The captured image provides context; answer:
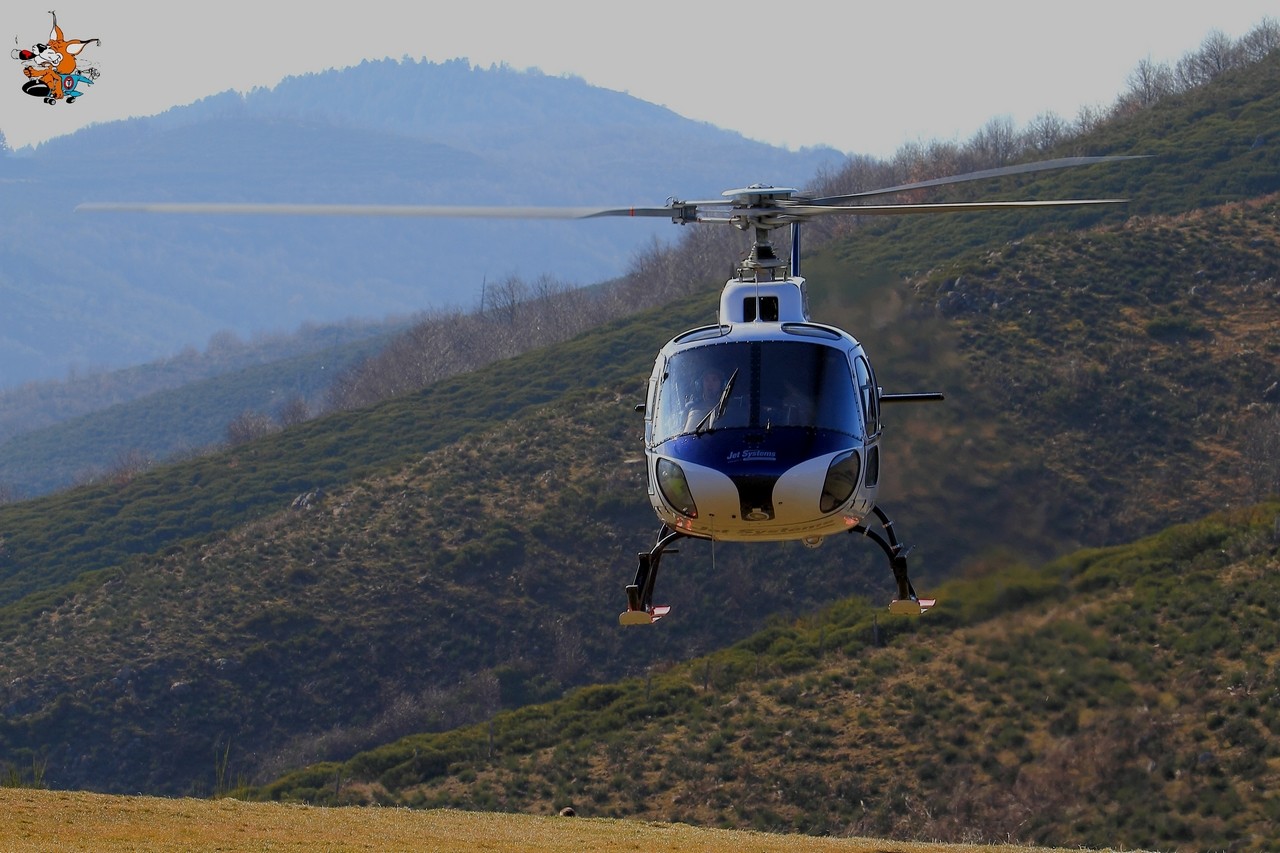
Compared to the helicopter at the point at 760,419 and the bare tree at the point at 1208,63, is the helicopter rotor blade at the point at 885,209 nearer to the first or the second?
the helicopter at the point at 760,419

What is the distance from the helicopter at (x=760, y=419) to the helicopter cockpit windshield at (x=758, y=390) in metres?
0.01

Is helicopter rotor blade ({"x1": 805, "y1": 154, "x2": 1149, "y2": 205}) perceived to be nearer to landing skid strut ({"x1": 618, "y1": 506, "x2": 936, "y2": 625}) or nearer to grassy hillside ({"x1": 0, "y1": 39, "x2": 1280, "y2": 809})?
landing skid strut ({"x1": 618, "y1": 506, "x2": 936, "y2": 625})

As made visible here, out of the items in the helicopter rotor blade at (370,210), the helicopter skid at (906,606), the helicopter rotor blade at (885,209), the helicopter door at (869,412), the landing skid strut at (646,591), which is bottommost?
the helicopter skid at (906,606)

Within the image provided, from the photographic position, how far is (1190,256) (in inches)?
2544

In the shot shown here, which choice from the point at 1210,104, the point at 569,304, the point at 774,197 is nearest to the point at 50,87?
the point at 774,197

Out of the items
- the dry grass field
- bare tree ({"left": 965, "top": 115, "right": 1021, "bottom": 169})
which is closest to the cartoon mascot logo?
the dry grass field

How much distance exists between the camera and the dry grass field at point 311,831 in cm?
2191

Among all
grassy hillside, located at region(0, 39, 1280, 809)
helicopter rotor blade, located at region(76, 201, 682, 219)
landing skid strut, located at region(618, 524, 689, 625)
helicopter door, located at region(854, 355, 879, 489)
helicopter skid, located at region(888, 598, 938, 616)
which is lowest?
grassy hillside, located at region(0, 39, 1280, 809)

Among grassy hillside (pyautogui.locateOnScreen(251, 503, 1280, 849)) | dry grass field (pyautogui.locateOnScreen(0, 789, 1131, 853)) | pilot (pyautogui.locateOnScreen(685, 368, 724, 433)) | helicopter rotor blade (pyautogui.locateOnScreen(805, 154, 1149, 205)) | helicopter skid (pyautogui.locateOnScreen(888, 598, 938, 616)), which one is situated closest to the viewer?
helicopter rotor blade (pyautogui.locateOnScreen(805, 154, 1149, 205))

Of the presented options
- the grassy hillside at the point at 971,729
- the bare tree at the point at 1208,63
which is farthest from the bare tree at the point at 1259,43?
the grassy hillside at the point at 971,729

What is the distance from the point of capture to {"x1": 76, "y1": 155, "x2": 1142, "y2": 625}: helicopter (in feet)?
58.8

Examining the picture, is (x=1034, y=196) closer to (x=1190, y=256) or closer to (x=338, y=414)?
(x=1190, y=256)

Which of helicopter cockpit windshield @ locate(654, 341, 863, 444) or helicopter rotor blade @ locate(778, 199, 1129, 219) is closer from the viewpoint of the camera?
helicopter rotor blade @ locate(778, 199, 1129, 219)

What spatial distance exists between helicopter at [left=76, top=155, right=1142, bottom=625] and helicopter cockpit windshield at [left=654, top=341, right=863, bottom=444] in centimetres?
1
